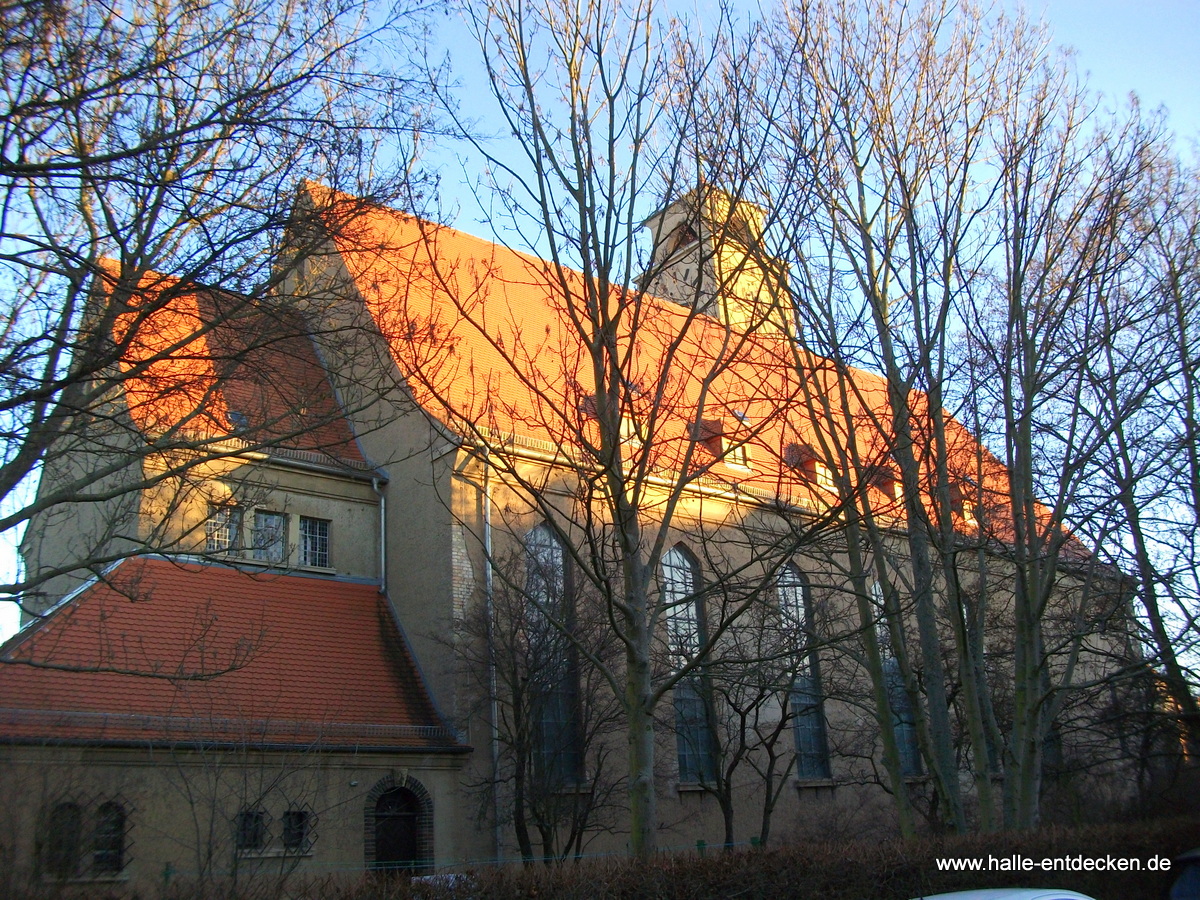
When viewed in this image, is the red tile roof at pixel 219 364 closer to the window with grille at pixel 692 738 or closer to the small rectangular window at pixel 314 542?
the small rectangular window at pixel 314 542

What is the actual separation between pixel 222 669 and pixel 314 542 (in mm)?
6556

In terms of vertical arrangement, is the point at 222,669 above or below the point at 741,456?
below

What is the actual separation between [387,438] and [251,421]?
11369mm

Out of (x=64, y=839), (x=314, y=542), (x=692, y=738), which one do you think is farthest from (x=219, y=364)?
(x=692, y=738)

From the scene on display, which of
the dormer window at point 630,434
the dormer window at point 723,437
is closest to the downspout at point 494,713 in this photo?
the dormer window at point 723,437

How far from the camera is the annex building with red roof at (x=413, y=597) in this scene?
9406 millimetres

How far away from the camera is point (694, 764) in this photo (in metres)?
22.8

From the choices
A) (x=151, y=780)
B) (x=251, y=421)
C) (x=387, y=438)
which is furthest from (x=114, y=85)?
(x=387, y=438)

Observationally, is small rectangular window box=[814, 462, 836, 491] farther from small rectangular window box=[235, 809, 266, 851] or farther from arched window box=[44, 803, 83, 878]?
arched window box=[44, 803, 83, 878]

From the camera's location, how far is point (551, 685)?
18.8m

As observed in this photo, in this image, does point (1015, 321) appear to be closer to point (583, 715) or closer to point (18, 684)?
point (583, 715)

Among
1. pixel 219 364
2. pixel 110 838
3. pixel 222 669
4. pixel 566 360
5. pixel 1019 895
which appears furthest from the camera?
pixel 222 669

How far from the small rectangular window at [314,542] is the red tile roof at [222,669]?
66 cm

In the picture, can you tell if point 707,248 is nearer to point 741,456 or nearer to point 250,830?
point 741,456
